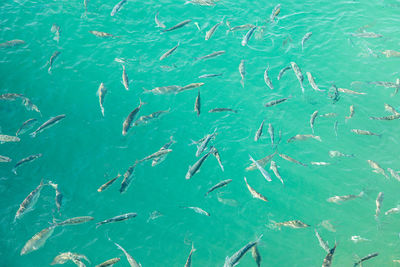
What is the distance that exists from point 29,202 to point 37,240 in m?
1.26

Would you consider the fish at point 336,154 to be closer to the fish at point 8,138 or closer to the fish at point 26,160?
the fish at point 26,160

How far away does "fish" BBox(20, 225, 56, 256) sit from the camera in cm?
819

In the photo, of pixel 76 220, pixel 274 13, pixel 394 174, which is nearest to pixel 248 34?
pixel 274 13

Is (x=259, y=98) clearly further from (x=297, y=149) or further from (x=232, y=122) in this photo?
(x=297, y=149)

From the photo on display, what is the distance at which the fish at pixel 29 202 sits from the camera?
8.63m

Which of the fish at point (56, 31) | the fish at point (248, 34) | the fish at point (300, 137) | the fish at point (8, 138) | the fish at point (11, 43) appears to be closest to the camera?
the fish at point (8, 138)

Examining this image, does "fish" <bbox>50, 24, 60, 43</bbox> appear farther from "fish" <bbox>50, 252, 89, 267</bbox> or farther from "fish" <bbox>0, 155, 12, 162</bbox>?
"fish" <bbox>50, 252, 89, 267</bbox>

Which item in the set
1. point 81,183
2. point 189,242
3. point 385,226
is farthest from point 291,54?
point 81,183

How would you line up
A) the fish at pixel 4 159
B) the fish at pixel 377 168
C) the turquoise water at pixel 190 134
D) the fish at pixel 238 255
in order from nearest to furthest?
the fish at pixel 238 255 < the turquoise water at pixel 190 134 < the fish at pixel 4 159 < the fish at pixel 377 168

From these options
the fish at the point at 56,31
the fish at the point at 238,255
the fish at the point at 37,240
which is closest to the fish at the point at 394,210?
the fish at the point at 238,255

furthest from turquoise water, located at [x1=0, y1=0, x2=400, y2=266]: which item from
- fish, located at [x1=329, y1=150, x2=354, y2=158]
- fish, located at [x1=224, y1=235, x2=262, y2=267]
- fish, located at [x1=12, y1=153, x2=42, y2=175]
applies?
fish, located at [x1=224, y1=235, x2=262, y2=267]

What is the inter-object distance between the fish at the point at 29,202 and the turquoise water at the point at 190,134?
53cm

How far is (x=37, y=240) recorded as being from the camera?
26.8ft

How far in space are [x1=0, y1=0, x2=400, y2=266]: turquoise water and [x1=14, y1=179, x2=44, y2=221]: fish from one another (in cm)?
53
